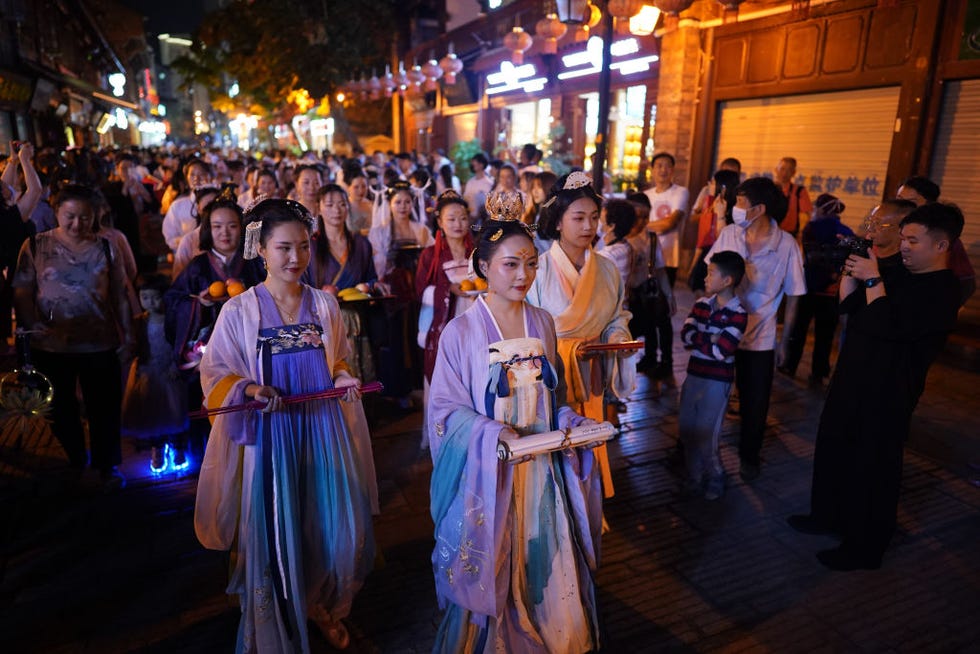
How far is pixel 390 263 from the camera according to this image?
603cm

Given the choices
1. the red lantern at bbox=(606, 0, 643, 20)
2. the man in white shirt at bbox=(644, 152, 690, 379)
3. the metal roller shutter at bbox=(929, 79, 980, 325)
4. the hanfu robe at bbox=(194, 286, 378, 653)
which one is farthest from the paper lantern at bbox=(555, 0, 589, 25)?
the hanfu robe at bbox=(194, 286, 378, 653)

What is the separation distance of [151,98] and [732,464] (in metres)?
63.8

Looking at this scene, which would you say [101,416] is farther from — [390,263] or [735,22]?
[735,22]

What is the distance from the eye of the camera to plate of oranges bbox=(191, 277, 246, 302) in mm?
3580

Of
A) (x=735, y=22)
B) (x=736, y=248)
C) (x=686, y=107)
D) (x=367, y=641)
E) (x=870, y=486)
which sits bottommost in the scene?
(x=367, y=641)

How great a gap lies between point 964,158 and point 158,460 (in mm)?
9578

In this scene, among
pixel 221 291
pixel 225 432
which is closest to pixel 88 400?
pixel 221 291

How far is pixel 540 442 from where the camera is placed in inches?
88.6

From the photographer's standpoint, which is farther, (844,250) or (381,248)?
(381,248)

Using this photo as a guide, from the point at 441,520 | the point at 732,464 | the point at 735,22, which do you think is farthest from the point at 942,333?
the point at 735,22

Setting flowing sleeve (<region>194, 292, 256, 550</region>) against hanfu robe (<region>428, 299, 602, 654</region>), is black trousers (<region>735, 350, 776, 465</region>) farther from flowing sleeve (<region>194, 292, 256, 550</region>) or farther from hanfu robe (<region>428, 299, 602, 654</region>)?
flowing sleeve (<region>194, 292, 256, 550</region>)

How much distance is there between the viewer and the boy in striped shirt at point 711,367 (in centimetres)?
428

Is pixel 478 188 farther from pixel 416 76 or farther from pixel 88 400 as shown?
pixel 416 76

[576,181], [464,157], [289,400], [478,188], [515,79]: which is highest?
[515,79]
